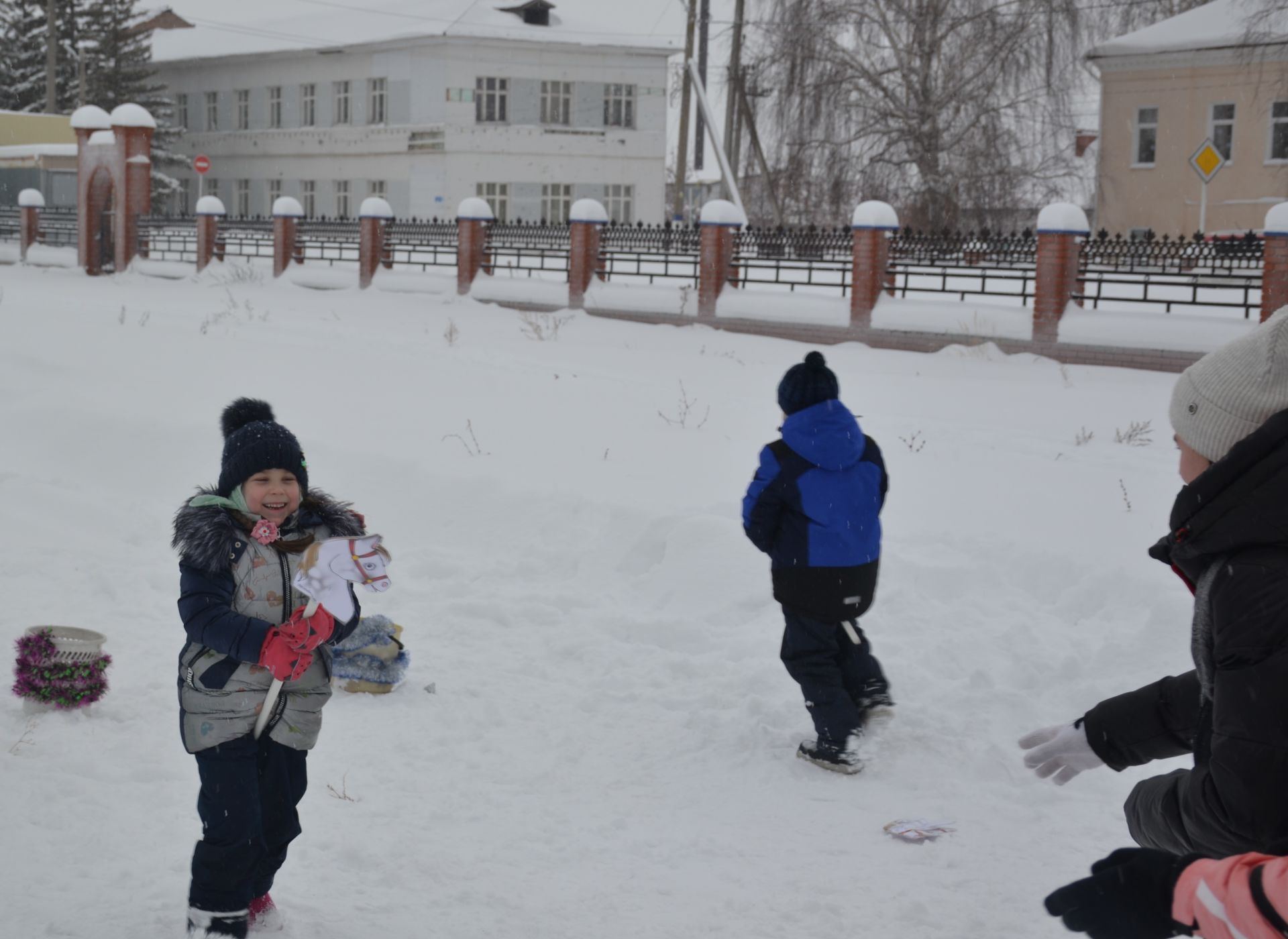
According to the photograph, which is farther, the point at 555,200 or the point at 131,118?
the point at 555,200

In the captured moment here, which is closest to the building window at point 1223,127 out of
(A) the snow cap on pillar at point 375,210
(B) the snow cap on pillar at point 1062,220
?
(B) the snow cap on pillar at point 1062,220

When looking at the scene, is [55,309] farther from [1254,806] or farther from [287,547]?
[1254,806]

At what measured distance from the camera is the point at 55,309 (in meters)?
17.2

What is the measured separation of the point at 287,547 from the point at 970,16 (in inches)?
1003

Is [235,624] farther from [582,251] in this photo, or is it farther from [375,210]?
[375,210]

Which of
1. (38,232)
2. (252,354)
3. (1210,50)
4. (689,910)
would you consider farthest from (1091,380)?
(38,232)

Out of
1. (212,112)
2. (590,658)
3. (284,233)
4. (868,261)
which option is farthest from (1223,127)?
(212,112)

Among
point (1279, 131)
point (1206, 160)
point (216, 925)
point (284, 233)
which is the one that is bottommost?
point (216, 925)

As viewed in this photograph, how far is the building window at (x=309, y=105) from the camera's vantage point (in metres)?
42.8

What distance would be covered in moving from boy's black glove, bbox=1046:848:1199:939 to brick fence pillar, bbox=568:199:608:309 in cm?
1881

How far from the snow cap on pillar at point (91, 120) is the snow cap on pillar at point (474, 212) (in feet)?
35.7

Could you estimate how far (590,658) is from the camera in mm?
5930

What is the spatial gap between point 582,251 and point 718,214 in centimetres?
256

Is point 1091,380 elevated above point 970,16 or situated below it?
below
